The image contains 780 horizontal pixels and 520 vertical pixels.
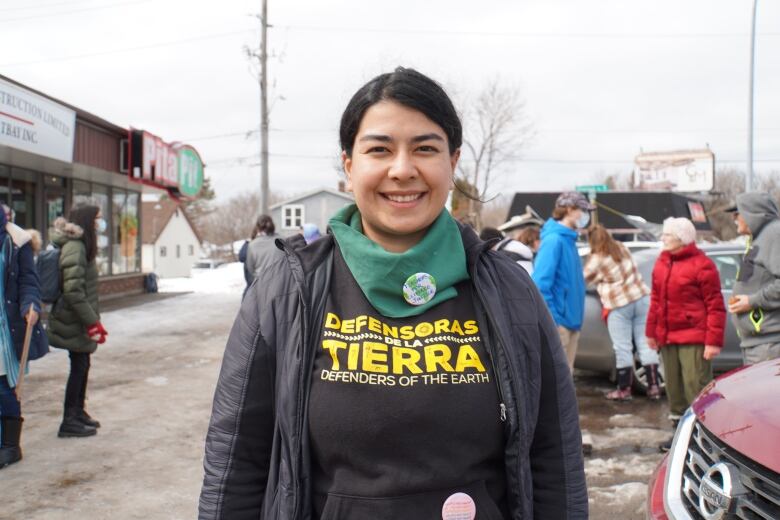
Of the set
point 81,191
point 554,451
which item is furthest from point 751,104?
point 554,451

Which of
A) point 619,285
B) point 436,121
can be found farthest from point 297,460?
point 619,285

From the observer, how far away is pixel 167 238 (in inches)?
2271

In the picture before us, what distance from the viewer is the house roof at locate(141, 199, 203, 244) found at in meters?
55.3

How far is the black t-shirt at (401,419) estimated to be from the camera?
5.32ft

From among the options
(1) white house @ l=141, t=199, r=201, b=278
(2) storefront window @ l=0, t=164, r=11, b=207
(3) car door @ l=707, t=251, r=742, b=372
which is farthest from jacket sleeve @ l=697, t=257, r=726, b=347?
(1) white house @ l=141, t=199, r=201, b=278

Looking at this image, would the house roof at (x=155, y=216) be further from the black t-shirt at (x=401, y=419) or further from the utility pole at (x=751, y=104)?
the black t-shirt at (x=401, y=419)

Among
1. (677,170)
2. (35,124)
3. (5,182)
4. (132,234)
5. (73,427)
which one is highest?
(677,170)

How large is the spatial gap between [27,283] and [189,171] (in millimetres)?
15174

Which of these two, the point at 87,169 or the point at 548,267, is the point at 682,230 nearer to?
the point at 548,267

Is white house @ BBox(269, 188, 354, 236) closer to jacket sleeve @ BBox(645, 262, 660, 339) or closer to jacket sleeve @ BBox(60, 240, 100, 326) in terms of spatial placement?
jacket sleeve @ BBox(60, 240, 100, 326)

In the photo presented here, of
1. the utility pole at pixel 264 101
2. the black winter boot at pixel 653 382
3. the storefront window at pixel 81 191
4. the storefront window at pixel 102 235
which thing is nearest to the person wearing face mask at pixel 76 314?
the black winter boot at pixel 653 382

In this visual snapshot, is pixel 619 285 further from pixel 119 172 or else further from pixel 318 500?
pixel 119 172

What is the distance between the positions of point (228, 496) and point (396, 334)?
60 centimetres

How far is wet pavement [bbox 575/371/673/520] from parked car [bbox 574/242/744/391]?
0.32 metres
